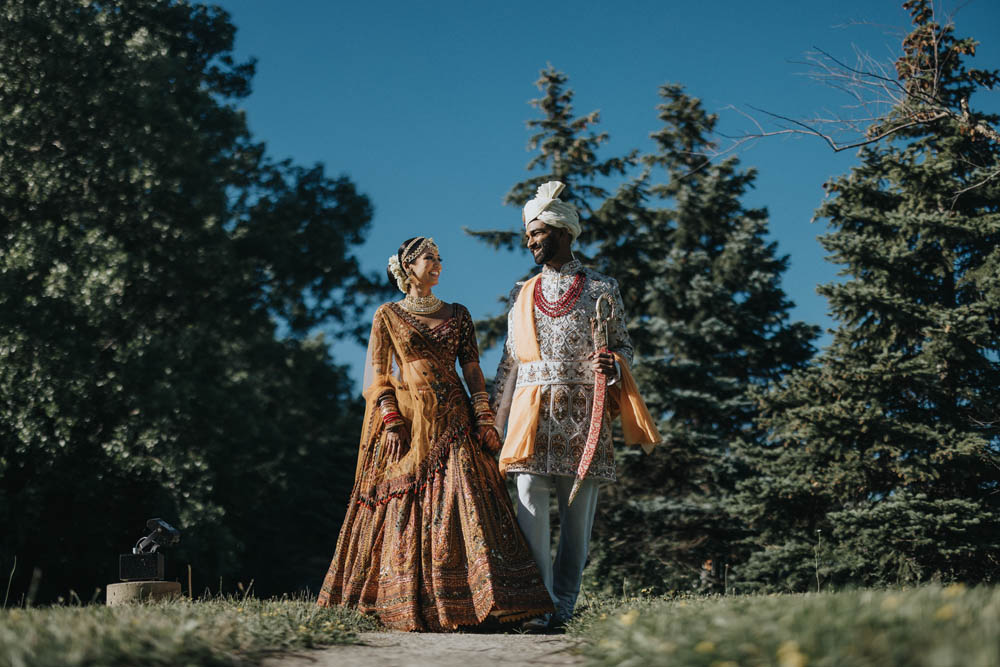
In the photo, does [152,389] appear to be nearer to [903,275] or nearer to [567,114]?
[567,114]

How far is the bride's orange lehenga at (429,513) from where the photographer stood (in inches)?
208

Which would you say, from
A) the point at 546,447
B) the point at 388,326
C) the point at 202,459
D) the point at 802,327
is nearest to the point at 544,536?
the point at 546,447

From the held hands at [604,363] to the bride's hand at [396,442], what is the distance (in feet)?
4.09

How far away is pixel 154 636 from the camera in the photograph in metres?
3.66

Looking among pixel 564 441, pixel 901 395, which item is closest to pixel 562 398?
pixel 564 441

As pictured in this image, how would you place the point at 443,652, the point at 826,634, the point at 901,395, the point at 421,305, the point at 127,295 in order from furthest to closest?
the point at 127,295
the point at 901,395
the point at 421,305
the point at 443,652
the point at 826,634

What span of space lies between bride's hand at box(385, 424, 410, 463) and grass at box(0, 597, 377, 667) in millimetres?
1117

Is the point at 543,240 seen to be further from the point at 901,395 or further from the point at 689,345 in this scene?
the point at 689,345

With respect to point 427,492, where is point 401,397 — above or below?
above

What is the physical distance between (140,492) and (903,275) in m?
12.6

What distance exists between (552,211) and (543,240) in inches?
7.2

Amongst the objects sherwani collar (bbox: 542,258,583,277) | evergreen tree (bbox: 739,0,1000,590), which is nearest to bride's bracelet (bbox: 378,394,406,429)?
sherwani collar (bbox: 542,258,583,277)

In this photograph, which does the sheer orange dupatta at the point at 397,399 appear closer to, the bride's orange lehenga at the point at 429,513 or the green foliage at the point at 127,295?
the bride's orange lehenga at the point at 429,513

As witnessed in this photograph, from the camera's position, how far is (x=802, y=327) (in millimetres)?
20250
